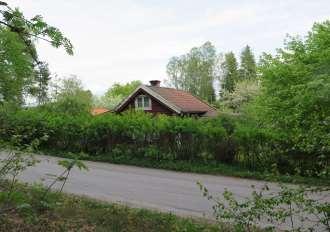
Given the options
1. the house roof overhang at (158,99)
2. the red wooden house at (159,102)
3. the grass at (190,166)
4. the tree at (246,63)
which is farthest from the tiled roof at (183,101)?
the tree at (246,63)

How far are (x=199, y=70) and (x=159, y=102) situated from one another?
4835cm

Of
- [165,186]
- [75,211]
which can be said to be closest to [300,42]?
[165,186]

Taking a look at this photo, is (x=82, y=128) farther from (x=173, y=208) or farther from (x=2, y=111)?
(x=2, y=111)

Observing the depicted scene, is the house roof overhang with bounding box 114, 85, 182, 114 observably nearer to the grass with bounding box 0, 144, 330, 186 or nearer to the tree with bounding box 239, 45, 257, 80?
the grass with bounding box 0, 144, 330, 186

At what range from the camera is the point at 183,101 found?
35.2 meters

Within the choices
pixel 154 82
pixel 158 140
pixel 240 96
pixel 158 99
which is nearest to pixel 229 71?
pixel 240 96

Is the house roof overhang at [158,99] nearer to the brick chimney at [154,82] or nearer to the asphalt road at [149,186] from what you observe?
the brick chimney at [154,82]

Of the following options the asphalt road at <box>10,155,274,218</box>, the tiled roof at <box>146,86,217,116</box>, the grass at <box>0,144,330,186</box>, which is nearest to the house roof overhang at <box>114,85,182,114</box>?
the tiled roof at <box>146,86,217,116</box>

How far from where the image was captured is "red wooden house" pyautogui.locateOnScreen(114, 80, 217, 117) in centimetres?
3309

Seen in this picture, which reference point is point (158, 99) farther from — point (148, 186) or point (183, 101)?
point (148, 186)

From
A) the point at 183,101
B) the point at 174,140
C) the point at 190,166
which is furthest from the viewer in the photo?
the point at 183,101

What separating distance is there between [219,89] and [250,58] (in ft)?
34.3

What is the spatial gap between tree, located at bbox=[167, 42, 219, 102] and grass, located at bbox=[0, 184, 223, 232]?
2863 inches

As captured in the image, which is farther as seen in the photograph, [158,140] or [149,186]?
[158,140]
